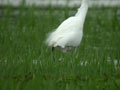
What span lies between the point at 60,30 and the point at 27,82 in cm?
321

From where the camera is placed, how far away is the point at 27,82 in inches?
245

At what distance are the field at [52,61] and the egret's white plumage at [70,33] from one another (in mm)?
217

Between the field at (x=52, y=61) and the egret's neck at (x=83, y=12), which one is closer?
the field at (x=52, y=61)

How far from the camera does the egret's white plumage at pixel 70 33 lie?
9.03m

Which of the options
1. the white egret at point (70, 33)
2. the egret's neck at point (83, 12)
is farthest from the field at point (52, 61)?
the egret's neck at point (83, 12)

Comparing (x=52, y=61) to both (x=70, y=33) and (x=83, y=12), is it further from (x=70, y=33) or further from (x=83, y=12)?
(x=83, y=12)

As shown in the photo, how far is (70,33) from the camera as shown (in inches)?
357

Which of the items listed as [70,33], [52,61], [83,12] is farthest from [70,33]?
[52,61]

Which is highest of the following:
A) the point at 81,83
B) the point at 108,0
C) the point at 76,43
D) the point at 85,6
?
the point at 108,0

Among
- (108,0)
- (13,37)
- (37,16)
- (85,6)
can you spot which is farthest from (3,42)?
(108,0)

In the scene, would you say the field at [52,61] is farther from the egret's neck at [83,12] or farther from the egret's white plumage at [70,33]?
the egret's neck at [83,12]

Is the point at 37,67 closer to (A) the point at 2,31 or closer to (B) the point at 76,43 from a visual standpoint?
(B) the point at 76,43

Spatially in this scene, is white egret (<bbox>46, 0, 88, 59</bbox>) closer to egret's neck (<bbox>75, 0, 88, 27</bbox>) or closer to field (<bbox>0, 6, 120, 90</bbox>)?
egret's neck (<bbox>75, 0, 88, 27</bbox>)

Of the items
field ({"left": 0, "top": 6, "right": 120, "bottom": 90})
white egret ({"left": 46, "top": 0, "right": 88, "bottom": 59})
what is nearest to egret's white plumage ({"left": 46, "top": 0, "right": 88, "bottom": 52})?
white egret ({"left": 46, "top": 0, "right": 88, "bottom": 59})
